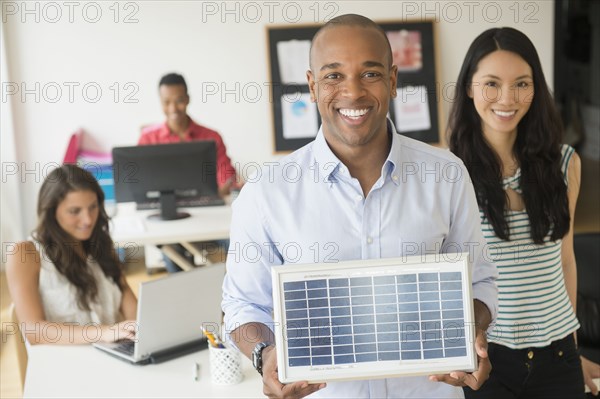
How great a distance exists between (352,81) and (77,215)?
5.99 feet

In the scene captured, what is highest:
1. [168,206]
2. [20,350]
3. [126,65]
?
[126,65]

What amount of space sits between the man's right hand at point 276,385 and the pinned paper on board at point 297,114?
499 cm

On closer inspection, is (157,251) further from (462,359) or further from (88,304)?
(462,359)

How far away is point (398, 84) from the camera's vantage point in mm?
6762

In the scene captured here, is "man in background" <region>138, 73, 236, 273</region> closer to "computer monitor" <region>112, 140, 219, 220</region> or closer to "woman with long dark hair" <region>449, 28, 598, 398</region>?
"computer monitor" <region>112, 140, 219, 220</region>

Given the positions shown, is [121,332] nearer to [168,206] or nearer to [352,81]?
[352,81]

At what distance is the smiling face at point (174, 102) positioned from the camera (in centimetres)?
566

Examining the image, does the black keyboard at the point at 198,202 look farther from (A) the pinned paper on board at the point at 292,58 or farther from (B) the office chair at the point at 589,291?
(B) the office chair at the point at 589,291

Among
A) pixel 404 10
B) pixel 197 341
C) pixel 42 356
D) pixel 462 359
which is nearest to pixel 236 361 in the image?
pixel 197 341

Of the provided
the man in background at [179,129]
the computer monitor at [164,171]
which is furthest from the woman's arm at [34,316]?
the man in background at [179,129]

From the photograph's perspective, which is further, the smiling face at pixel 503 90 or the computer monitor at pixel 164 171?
the computer monitor at pixel 164 171

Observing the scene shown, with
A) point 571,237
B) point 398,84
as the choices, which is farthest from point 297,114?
point 571,237

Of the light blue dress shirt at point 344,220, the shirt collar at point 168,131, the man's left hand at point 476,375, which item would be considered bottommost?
the man's left hand at point 476,375

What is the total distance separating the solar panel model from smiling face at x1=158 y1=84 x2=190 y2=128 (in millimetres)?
4029
